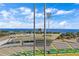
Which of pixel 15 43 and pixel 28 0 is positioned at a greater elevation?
pixel 28 0

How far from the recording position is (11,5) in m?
3.28

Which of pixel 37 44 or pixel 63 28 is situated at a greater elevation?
pixel 63 28

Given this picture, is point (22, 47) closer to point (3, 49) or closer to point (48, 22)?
point (3, 49)

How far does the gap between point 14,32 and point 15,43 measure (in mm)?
150

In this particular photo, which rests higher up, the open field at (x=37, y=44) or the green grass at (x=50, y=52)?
the open field at (x=37, y=44)

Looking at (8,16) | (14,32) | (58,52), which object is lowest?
(58,52)

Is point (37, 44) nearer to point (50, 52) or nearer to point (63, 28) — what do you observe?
point (50, 52)

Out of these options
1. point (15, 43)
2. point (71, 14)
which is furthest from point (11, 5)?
→ point (71, 14)

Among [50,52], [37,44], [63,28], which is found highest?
[63,28]

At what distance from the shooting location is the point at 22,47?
3.36 meters

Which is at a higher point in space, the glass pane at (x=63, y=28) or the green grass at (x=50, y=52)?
the glass pane at (x=63, y=28)

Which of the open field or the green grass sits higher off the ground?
the open field

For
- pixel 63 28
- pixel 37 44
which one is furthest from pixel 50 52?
pixel 63 28

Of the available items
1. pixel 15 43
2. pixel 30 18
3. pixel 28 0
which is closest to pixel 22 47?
pixel 15 43
